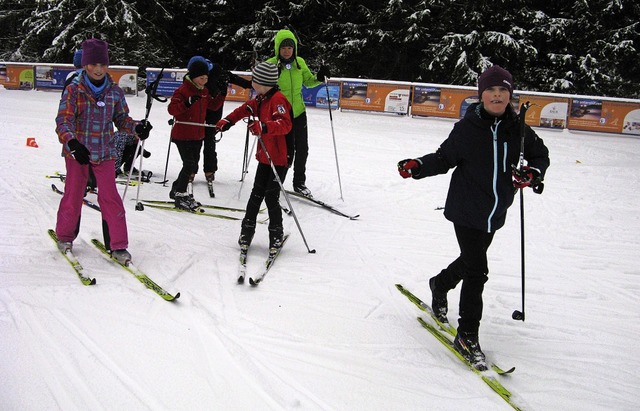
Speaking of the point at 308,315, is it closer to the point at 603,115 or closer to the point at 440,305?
the point at 440,305

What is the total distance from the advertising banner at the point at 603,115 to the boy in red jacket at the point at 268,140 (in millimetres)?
13617

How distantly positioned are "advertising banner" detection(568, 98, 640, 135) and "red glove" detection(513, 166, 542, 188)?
14.4m

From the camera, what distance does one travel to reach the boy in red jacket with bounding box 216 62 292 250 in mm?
4863

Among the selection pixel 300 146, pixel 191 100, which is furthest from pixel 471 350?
pixel 300 146

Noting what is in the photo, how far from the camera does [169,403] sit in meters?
2.82

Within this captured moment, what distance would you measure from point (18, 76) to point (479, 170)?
837 inches

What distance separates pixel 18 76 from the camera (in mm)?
20203

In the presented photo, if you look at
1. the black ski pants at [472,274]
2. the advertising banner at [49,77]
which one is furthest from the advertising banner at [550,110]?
the advertising banner at [49,77]

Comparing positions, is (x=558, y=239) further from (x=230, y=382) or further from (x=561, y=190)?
(x=230, y=382)

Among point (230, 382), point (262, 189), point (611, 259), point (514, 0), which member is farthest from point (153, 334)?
point (514, 0)

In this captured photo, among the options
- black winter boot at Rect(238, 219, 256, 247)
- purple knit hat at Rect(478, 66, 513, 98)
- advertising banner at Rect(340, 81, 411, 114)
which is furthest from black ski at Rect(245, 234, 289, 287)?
advertising banner at Rect(340, 81, 411, 114)

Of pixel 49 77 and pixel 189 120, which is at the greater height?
pixel 49 77

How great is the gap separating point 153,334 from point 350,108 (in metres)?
15.0

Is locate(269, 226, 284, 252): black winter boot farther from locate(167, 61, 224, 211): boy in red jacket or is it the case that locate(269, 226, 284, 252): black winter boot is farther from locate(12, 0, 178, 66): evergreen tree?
locate(12, 0, 178, 66): evergreen tree
